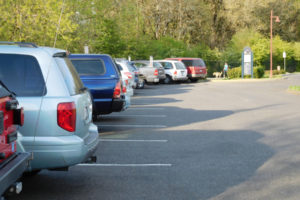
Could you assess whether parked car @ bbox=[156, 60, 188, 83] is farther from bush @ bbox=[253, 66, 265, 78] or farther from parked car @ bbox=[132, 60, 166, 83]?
bush @ bbox=[253, 66, 265, 78]

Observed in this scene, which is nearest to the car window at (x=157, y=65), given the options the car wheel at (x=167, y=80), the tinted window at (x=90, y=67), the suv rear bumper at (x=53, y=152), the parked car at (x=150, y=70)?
the parked car at (x=150, y=70)

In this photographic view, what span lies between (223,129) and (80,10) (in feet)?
89.5

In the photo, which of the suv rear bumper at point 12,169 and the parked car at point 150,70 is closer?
the suv rear bumper at point 12,169

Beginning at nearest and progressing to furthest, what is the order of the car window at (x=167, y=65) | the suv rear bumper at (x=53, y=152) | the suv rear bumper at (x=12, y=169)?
the suv rear bumper at (x=12, y=169) → the suv rear bumper at (x=53, y=152) → the car window at (x=167, y=65)

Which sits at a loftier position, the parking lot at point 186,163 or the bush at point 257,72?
the bush at point 257,72

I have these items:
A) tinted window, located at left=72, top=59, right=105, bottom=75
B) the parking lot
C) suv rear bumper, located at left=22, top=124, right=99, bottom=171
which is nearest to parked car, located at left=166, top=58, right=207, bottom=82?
the parking lot

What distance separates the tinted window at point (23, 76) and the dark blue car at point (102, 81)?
6.16 meters

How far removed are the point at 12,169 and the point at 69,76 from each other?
7.11 ft

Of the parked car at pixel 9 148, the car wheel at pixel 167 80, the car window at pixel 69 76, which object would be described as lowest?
the car wheel at pixel 167 80

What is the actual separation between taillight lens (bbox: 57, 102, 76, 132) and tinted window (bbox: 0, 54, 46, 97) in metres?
0.32

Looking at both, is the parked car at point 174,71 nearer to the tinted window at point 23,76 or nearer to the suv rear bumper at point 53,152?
the tinted window at point 23,76

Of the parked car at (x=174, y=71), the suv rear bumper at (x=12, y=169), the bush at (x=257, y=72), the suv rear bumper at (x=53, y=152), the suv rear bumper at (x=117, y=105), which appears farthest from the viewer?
the bush at (x=257, y=72)

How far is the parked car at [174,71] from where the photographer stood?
3959 cm

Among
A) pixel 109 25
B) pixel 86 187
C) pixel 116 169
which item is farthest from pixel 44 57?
pixel 109 25
